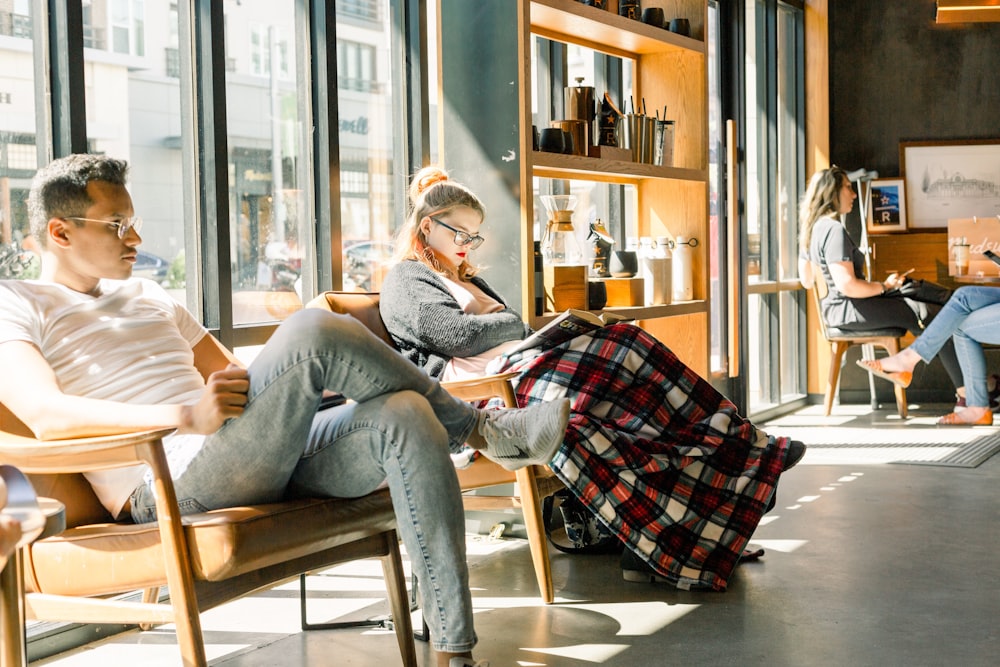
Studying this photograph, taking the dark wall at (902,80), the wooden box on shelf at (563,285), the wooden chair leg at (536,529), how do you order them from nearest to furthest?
the wooden chair leg at (536,529) → the wooden box on shelf at (563,285) → the dark wall at (902,80)

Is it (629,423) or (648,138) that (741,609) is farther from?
(648,138)

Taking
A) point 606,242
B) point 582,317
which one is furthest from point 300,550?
point 606,242

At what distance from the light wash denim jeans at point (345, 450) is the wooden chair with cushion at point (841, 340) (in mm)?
4775

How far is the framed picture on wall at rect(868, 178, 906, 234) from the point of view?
23.4ft

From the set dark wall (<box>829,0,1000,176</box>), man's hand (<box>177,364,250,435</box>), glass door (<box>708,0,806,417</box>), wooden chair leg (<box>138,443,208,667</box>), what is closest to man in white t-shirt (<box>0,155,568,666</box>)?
man's hand (<box>177,364,250,435</box>)

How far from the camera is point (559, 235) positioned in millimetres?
3832

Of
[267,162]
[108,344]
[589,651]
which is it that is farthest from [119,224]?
[589,651]

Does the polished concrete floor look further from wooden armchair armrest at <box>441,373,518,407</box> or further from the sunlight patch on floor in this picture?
wooden armchair armrest at <box>441,373,518,407</box>

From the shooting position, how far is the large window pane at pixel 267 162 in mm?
3244

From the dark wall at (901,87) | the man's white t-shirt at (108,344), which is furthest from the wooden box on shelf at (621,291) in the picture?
the dark wall at (901,87)

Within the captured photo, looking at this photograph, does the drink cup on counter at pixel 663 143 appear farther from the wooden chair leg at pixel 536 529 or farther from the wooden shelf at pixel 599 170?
the wooden chair leg at pixel 536 529

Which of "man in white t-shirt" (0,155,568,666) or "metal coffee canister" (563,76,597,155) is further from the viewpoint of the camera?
"metal coffee canister" (563,76,597,155)

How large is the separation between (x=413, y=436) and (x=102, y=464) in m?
0.55

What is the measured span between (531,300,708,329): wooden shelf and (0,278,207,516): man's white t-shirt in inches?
58.0
